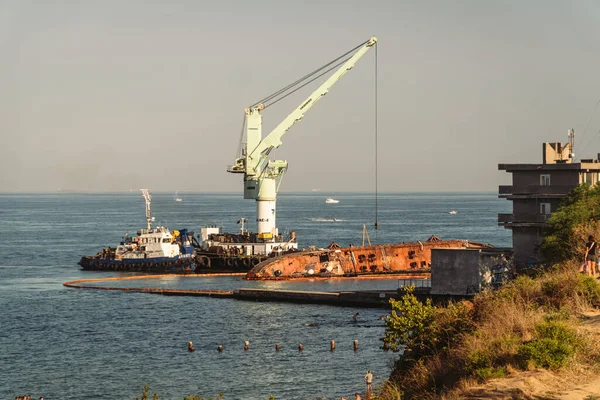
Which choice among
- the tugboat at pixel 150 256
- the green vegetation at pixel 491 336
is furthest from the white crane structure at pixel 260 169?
the green vegetation at pixel 491 336

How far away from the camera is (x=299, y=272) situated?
3125 inches

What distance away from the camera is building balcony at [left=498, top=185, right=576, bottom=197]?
5188 cm

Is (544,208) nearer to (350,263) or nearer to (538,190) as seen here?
(538,190)

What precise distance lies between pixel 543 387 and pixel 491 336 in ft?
13.0

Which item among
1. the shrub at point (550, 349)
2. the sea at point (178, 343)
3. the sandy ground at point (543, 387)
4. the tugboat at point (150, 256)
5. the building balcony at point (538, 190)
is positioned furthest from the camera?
the tugboat at point (150, 256)

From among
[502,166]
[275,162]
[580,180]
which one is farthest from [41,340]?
[275,162]

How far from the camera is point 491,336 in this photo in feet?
80.1

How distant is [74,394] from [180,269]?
49.6 meters

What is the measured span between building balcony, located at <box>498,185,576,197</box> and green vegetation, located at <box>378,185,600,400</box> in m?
15.7

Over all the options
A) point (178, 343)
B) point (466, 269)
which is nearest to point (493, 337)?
point (178, 343)

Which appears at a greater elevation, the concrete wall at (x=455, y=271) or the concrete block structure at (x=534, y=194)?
the concrete block structure at (x=534, y=194)

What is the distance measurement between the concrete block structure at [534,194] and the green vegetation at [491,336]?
1539 centimetres

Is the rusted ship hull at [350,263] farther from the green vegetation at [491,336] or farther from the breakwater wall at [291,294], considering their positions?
the green vegetation at [491,336]

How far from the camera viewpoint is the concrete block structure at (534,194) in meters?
51.9
